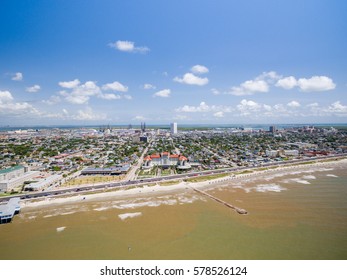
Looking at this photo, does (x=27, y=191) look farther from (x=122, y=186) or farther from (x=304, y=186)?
(x=304, y=186)

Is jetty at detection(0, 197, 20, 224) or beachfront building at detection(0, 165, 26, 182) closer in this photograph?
jetty at detection(0, 197, 20, 224)

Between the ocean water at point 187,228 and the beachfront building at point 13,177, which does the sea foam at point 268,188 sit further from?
the beachfront building at point 13,177

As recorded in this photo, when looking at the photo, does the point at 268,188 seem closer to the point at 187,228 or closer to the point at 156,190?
the point at 156,190

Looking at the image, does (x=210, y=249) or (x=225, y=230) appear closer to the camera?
(x=210, y=249)

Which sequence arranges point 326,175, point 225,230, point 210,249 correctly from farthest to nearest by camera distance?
point 326,175, point 225,230, point 210,249

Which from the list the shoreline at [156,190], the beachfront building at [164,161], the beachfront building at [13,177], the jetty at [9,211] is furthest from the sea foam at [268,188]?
the beachfront building at [13,177]

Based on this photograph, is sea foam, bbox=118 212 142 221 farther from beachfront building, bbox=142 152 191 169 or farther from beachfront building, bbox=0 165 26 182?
beachfront building, bbox=0 165 26 182

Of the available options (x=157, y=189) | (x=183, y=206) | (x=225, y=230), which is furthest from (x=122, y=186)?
(x=225, y=230)

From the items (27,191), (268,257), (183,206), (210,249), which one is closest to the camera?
(268,257)

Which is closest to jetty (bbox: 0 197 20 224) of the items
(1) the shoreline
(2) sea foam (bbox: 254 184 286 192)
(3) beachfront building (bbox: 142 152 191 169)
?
(1) the shoreline
